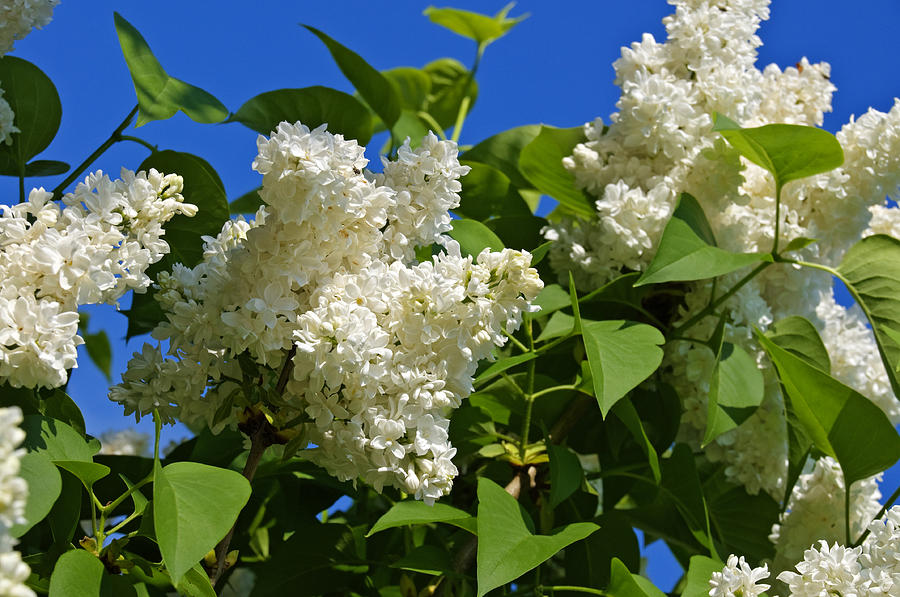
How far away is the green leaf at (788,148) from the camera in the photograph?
3.91 ft

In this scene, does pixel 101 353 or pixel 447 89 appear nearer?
pixel 101 353

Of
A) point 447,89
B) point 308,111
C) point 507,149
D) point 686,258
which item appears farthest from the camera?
point 447,89

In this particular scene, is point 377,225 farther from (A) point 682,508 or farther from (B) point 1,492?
(A) point 682,508

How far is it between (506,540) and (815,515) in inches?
23.1

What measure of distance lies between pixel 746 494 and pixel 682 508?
23 cm

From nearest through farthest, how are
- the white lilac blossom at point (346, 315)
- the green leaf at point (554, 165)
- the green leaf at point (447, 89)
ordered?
the white lilac blossom at point (346, 315), the green leaf at point (554, 165), the green leaf at point (447, 89)

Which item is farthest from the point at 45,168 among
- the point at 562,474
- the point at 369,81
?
the point at 562,474

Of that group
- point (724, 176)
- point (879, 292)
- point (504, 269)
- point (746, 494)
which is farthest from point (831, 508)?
point (504, 269)

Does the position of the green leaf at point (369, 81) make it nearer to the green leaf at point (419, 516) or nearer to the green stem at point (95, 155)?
the green stem at point (95, 155)

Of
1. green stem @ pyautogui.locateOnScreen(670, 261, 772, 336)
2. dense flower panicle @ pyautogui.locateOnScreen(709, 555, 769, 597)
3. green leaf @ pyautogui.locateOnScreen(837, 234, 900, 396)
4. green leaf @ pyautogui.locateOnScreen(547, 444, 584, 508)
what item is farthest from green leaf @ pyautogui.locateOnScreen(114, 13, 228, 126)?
green leaf @ pyautogui.locateOnScreen(837, 234, 900, 396)

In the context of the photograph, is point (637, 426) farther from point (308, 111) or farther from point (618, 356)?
point (308, 111)

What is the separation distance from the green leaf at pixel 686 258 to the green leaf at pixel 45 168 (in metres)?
0.78

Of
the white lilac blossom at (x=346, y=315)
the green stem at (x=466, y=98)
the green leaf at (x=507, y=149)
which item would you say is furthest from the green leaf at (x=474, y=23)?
the white lilac blossom at (x=346, y=315)

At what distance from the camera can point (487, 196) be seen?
1456 millimetres
